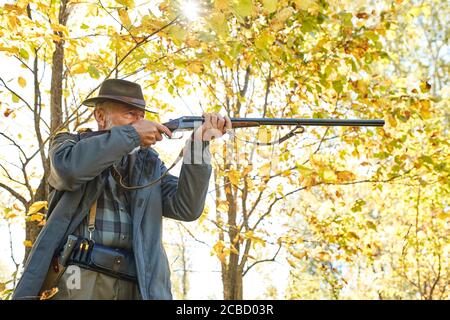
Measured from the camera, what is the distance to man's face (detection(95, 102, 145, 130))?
3174 millimetres

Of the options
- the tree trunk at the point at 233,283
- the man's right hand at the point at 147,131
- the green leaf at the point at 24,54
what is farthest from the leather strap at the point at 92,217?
the tree trunk at the point at 233,283

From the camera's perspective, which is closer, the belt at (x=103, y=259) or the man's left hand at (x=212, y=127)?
the belt at (x=103, y=259)

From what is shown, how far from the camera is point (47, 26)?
14.5 feet

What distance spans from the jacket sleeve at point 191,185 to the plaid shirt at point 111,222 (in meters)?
0.31

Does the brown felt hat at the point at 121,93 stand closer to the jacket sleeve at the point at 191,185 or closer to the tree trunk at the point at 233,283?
the jacket sleeve at the point at 191,185

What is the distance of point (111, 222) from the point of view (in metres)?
2.76

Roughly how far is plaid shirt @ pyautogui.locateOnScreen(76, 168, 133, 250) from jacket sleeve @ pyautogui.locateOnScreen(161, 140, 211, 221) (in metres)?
0.31

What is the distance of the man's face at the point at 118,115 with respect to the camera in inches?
125

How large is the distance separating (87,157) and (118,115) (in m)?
0.66

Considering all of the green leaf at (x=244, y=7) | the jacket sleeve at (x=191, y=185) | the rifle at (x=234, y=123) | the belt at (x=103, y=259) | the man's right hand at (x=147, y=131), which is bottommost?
the belt at (x=103, y=259)

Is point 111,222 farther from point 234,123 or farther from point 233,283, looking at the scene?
point 233,283

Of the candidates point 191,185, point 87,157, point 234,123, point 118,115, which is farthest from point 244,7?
point 87,157

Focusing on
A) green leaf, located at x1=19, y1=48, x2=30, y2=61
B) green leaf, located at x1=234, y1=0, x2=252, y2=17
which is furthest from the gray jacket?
green leaf, located at x1=19, y1=48, x2=30, y2=61
